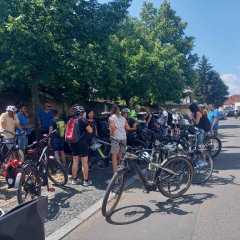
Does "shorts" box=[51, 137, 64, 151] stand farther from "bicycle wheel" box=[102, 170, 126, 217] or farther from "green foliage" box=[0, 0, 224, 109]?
"bicycle wheel" box=[102, 170, 126, 217]

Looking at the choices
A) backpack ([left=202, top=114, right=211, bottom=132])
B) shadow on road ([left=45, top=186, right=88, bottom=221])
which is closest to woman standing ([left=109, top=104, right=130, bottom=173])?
shadow on road ([left=45, top=186, right=88, bottom=221])

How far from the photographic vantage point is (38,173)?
20.5ft

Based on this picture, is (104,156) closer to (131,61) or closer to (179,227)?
(179,227)

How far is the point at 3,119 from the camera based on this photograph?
349 inches

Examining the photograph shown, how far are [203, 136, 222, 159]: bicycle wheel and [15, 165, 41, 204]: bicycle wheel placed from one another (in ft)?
18.6

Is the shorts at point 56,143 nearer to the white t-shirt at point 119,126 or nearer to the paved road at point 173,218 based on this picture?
the white t-shirt at point 119,126

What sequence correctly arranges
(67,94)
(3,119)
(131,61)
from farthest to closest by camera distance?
(131,61) < (67,94) < (3,119)

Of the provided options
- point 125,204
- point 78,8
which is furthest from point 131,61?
point 125,204

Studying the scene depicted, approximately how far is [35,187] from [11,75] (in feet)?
16.1

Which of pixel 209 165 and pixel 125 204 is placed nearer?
pixel 125 204

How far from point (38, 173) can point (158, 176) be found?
218 cm

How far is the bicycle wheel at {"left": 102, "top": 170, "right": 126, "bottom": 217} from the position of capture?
→ 5.61 meters

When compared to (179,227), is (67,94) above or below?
above

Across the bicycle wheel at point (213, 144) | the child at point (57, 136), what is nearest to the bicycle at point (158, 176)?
the child at point (57, 136)
